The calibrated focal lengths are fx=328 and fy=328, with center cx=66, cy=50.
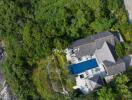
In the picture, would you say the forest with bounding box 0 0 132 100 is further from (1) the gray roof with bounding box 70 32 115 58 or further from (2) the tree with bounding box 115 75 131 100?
(2) the tree with bounding box 115 75 131 100

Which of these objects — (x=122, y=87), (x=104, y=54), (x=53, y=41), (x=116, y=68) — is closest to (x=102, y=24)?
(x=104, y=54)

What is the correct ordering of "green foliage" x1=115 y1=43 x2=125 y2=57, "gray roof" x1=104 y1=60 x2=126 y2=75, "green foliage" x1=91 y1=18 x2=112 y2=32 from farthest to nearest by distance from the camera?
"green foliage" x1=91 y1=18 x2=112 y2=32, "green foliage" x1=115 y1=43 x2=125 y2=57, "gray roof" x1=104 y1=60 x2=126 y2=75

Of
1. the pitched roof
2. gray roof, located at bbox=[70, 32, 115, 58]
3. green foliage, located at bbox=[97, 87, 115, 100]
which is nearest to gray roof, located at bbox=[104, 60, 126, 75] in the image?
the pitched roof

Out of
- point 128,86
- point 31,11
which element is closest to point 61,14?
point 31,11

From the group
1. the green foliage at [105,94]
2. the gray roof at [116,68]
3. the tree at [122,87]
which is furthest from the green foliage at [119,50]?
the green foliage at [105,94]

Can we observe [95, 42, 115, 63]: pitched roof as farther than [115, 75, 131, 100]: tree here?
Yes

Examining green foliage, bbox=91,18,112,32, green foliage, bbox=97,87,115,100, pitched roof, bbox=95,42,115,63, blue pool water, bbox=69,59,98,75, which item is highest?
green foliage, bbox=91,18,112,32

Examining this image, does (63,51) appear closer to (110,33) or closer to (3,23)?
(110,33)

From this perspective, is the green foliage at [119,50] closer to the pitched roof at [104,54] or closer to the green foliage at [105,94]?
the pitched roof at [104,54]
